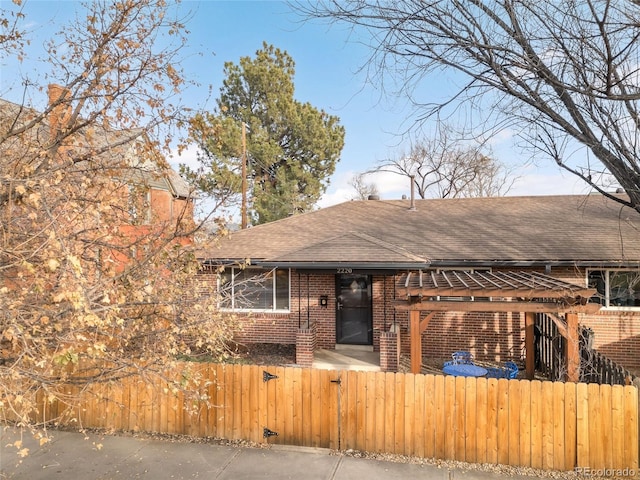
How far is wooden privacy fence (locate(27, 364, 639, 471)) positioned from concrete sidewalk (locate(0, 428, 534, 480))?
293 mm

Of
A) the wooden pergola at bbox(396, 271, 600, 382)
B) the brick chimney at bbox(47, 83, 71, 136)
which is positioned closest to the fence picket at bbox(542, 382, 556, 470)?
the wooden pergola at bbox(396, 271, 600, 382)

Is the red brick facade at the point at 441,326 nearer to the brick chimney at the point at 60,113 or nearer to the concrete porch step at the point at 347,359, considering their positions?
the concrete porch step at the point at 347,359

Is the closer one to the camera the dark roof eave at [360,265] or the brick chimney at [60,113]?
the brick chimney at [60,113]

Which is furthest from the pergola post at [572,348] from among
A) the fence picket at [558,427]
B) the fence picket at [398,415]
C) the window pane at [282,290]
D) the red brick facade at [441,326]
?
the window pane at [282,290]

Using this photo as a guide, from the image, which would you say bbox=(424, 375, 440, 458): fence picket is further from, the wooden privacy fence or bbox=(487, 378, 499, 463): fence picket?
bbox=(487, 378, 499, 463): fence picket

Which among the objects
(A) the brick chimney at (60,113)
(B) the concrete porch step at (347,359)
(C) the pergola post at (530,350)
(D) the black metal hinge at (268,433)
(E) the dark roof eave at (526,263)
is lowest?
(D) the black metal hinge at (268,433)

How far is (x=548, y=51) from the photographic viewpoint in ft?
13.8

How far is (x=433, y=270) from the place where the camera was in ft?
38.6

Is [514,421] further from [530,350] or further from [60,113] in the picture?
[60,113]

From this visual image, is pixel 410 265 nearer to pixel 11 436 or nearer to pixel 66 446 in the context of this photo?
pixel 66 446

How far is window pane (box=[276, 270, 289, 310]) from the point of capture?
41.0ft

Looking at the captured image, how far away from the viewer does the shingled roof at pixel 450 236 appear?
35.3 ft

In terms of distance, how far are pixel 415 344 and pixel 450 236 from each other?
5879 mm

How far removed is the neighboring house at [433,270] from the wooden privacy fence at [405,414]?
3.16m
